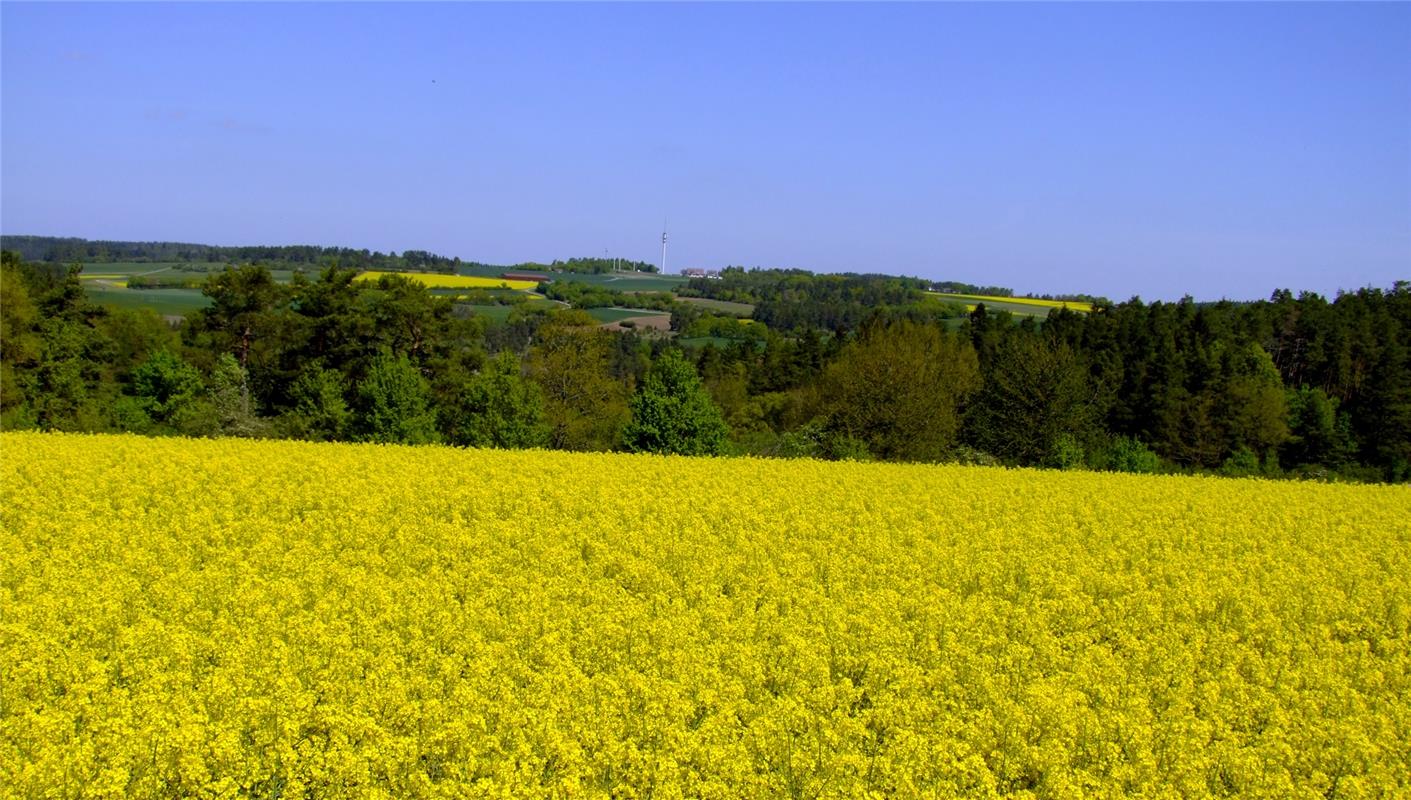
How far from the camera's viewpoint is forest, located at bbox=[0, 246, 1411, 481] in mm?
37438

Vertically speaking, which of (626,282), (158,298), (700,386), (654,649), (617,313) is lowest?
(654,649)

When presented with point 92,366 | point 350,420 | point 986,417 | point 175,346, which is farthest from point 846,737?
point 175,346

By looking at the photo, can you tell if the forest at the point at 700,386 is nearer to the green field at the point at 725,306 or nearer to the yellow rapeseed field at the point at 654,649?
the yellow rapeseed field at the point at 654,649

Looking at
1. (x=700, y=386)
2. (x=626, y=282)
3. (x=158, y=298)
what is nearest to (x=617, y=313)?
(x=158, y=298)

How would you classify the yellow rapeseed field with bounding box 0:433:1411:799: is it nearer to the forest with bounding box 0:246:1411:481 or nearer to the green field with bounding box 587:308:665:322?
the forest with bounding box 0:246:1411:481

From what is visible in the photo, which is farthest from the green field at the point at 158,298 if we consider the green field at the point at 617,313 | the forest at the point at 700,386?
the green field at the point at 617,313

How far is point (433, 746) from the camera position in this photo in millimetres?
7730

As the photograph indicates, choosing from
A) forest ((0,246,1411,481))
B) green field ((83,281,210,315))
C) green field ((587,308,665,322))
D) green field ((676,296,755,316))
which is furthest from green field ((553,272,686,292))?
forest ((0,246,1411,481))

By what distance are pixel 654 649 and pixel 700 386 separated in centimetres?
2855

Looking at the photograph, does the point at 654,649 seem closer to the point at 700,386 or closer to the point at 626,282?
the point at 700,386

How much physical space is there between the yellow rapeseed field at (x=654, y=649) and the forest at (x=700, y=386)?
18.8 metres

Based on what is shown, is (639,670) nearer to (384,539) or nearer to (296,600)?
(296,600)

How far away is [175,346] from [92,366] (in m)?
16.3

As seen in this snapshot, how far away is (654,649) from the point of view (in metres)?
9.91
